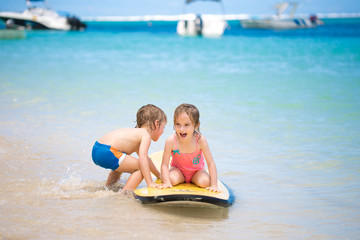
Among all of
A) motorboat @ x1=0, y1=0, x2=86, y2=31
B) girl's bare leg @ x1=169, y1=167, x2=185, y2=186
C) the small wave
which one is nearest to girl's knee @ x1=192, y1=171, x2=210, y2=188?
girl's bare leg @ x1=169, y1=167, x2=185, y2=186

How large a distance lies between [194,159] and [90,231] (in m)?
1.08

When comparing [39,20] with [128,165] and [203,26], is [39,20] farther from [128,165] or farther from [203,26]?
[128,165]

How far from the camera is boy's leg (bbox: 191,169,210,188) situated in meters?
3.12

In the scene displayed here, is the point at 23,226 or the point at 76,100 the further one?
the point at 76,100

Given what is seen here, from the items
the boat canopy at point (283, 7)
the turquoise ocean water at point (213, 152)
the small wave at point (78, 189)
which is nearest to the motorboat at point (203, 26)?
the boat canopy at point (283, 7)

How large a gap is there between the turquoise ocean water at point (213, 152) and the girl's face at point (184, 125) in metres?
0.60

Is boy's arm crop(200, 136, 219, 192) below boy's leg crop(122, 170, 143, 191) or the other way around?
the other way around

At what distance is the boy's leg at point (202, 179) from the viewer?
3.12 meters

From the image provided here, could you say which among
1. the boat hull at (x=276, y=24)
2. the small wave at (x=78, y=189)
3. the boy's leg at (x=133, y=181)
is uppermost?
the boat hull at (x=276, y=24)

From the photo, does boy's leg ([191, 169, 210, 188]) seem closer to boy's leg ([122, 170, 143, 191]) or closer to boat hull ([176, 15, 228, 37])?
boy's leg ([122, 170, 143, 191])

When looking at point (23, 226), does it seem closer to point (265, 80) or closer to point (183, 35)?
point (265, 80)

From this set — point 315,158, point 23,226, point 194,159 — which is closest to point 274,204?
point 194,159

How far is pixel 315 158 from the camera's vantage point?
428 centimetres

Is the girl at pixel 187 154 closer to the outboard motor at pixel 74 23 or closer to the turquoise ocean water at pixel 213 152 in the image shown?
the turquoise ocean water at pixel 213 152
